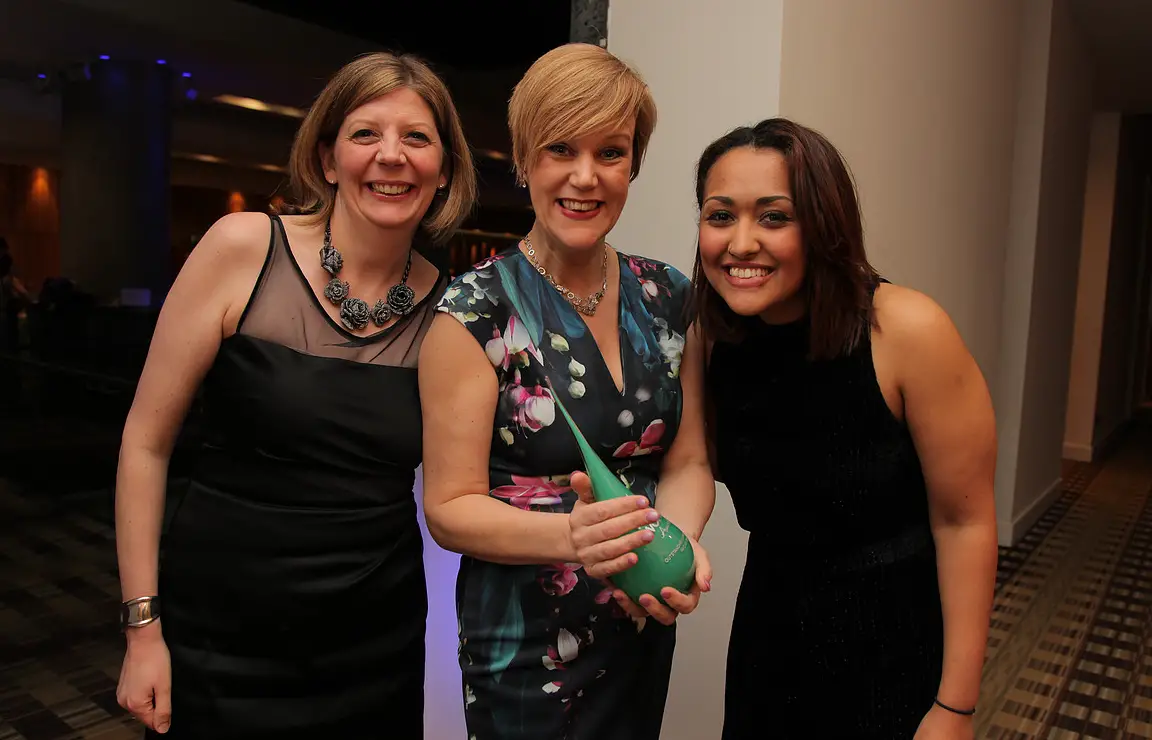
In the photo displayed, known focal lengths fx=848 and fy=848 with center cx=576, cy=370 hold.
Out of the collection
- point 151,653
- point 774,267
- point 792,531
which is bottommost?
point 151,653

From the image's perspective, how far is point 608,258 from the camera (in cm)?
134

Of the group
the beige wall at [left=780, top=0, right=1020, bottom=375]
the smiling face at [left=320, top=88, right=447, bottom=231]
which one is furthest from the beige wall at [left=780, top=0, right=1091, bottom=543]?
the smiling face at [left=320, top=88, right=447, bottom=231]

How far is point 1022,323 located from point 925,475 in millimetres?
4158

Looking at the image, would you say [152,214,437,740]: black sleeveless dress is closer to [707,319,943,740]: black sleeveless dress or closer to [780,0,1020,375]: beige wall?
[707,319,943,740]: black sleeveless dress

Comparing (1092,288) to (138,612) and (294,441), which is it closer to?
(294,441)

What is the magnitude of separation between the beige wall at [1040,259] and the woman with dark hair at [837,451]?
4045 millimetres

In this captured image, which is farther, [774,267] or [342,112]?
[342,112]

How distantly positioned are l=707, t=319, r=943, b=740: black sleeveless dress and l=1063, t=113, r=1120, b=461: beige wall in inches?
280

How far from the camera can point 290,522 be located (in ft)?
4.35

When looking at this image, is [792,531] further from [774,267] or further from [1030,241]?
[1030,241]

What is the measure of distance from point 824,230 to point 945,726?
77 cm

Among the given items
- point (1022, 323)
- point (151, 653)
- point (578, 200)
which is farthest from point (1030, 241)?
point (151, 653)

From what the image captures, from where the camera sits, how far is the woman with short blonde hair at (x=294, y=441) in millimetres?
1313

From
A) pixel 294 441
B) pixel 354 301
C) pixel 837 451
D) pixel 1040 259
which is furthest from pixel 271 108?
pixel 1040 259
